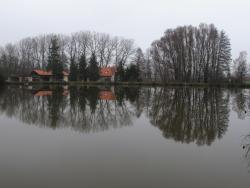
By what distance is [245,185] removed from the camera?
19.0ft

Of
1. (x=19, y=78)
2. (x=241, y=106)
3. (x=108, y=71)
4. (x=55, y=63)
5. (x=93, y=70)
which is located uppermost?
(x=55, y=63)

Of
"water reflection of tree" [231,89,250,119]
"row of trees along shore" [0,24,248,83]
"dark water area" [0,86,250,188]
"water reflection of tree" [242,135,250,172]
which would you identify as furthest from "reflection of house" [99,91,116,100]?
"row of trees along shore" [0,24,248,83]

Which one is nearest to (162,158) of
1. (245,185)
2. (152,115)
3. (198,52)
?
(245,185)

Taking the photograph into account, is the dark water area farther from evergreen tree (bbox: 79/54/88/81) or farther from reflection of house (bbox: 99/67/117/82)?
reflection of house (bbox: 99/67/117/82)

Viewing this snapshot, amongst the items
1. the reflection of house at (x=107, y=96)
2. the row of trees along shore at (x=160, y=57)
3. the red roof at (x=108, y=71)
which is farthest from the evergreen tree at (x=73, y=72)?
the reflection of house at (x=107, y=96)

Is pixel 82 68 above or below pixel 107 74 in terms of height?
above

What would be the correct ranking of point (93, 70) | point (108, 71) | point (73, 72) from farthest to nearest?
point (108, 71)
point (73, 72)
point (93, 70)

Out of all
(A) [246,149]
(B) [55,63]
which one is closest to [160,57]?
(B) [55,63]

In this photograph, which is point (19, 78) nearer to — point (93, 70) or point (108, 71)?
point (93, 70)

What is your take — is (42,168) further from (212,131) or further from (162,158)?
(212,131)

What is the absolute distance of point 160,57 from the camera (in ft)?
219

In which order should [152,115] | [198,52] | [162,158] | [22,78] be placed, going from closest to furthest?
[162,158] < [152,115] < [198,52] < [22,78]

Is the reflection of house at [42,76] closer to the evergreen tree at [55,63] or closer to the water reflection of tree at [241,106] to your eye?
the evergreen tree at [55,63]

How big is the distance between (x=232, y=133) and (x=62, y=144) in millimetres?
6730
